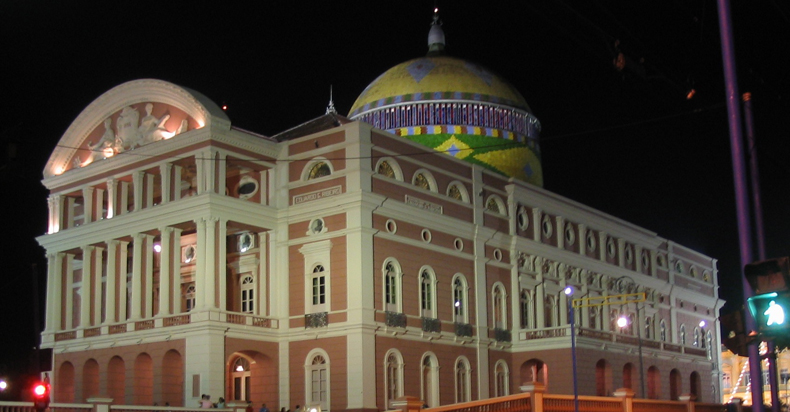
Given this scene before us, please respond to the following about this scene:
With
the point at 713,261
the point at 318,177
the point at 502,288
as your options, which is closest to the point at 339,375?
the point at 318,177

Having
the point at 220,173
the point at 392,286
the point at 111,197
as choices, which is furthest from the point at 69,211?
the point at 392,286

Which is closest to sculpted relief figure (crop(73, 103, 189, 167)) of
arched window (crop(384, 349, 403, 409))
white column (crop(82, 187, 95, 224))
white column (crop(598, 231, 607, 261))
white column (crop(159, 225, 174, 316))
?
white column (crop(82, 187, 95, 224))

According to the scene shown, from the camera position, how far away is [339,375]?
127ft

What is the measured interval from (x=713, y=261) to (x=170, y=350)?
44.6 meters

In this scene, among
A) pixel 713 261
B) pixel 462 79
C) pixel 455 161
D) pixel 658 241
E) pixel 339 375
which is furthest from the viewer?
pixel 713 261

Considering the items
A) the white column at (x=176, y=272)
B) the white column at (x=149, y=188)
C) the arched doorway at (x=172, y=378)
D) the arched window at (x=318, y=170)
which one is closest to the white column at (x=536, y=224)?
the arched window at (x=318, y=170)

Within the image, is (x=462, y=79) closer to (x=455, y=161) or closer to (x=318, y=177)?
(x=455, y=161)

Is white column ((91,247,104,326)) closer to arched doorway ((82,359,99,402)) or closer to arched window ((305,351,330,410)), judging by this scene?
arched doorway ((82,359,99,402))

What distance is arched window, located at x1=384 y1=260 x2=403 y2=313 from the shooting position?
133 ft

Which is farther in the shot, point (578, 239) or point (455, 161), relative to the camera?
point (578, 239)

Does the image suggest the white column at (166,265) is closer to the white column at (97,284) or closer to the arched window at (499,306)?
the white column at (97,284)

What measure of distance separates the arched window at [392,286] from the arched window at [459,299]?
4198 millimetres

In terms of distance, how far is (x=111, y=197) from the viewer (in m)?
43.0

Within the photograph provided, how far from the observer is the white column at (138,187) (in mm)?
41906
